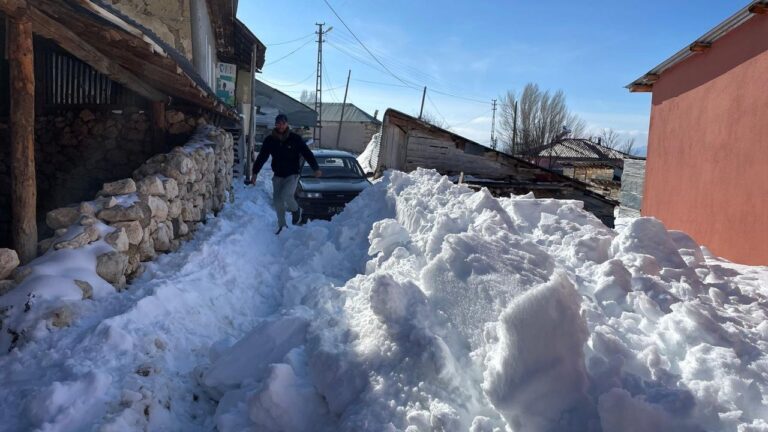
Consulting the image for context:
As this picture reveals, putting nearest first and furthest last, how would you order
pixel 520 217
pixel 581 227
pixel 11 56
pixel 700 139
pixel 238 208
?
1. pixel 11 56
2. pixel 581 227
3. pixel 520 217
4. pixel 700 139
5. pixel 238 208

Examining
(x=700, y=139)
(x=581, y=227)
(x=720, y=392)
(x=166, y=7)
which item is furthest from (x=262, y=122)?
(x=720, y=392)

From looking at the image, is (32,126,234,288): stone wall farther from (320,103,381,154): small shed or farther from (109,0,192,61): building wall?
(320,103,381,154): small shed

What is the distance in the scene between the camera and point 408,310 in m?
3.04

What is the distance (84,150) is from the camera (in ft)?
21.8

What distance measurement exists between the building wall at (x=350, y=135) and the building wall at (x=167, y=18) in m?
34.9

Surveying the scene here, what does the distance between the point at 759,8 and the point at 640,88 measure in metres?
5.09

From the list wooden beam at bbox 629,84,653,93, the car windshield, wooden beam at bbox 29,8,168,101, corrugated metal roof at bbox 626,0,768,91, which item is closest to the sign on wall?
the car windshield

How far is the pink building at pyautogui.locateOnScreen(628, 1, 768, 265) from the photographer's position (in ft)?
20.1

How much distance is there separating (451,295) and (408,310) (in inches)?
14.2

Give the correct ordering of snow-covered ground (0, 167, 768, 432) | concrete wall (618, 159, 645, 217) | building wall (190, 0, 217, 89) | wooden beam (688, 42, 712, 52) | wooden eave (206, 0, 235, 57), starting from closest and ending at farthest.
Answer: snow-covered ground (0, 167, 768, 432)
wooden beam (688, 42, 712, 52)
building wall (190, 0, 217, 89)
concrete wall (618, 159, 645, 217)
wooden eave (206, 0, 235, 57)

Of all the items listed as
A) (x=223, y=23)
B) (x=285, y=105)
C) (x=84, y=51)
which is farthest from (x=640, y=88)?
(x=285, y=105)

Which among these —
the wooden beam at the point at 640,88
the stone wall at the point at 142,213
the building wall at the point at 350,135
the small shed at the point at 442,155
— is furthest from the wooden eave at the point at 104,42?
the building wall at the point at 350,135

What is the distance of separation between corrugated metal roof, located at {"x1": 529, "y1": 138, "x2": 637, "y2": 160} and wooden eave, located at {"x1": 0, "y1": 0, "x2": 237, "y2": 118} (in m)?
28.0

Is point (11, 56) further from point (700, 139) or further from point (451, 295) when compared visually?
point (700, 139)
